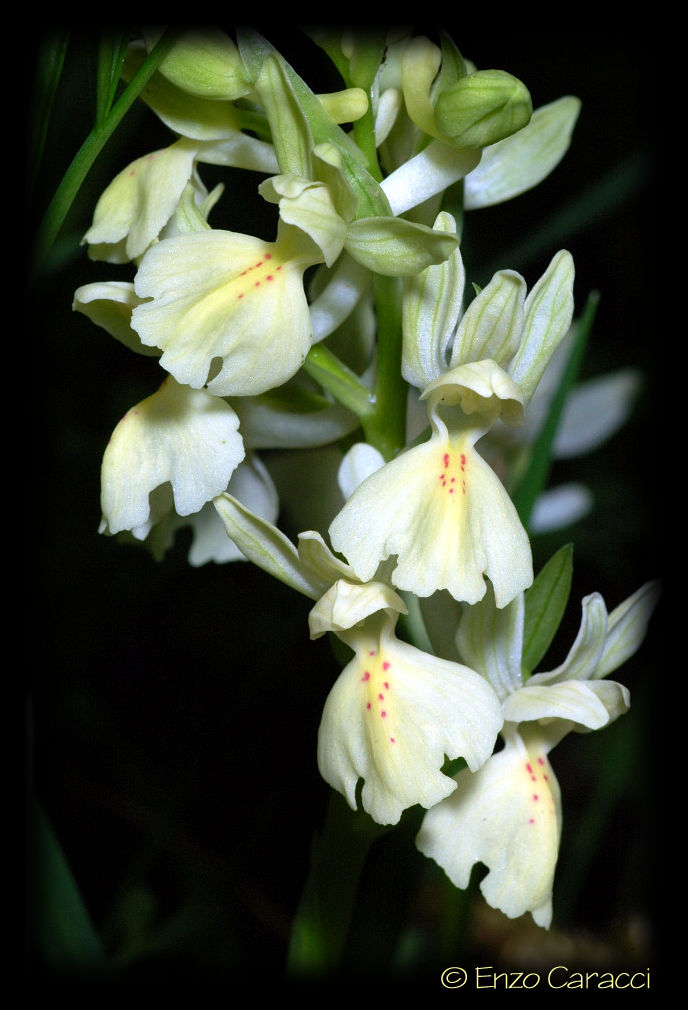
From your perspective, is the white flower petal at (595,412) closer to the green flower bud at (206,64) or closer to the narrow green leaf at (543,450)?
the narrow green leaf at (543,450)

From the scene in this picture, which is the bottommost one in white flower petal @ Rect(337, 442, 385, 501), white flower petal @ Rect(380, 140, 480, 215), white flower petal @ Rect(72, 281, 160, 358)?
white flower petal @ Rect(337, 442, 385, 501)

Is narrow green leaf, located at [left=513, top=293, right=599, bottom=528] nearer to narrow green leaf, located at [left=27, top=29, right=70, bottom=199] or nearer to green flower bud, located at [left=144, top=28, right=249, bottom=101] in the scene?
green flower bud, located at [left=144, top=28, right=249, bottom=101]

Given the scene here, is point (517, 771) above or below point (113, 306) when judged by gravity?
below

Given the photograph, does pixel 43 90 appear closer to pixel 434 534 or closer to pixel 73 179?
pixel 73 179

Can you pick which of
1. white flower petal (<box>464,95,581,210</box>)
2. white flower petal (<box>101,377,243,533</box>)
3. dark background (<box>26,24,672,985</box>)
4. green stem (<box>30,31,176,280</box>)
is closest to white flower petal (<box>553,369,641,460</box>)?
dark background (<box>26,24,672,985</box>)

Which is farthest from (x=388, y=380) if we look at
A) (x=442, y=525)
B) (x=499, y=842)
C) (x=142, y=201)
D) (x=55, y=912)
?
(x=55, y=912)
